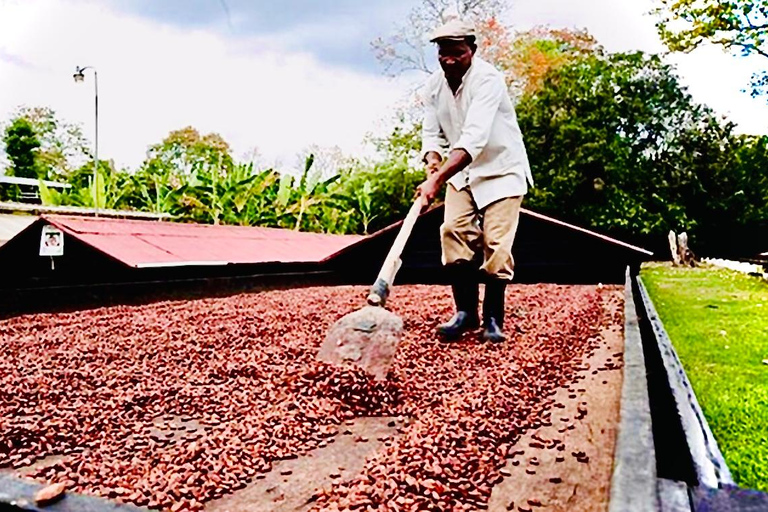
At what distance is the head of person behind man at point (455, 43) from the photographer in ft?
6.61

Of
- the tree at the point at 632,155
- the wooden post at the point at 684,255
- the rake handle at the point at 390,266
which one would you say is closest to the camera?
the rake handle at the point at 390,266

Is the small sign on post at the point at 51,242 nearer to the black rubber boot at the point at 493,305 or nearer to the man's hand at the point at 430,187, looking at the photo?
the man's hand at the point at 430,187

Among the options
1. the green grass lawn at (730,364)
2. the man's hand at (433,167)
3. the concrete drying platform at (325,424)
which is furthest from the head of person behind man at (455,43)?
the green grass lawn at (730,364)

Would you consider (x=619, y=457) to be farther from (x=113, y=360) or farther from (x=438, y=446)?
(x=113, y=360)

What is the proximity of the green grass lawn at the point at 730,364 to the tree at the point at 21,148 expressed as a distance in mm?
19814

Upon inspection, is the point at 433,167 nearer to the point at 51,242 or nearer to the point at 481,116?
the point at 481,116

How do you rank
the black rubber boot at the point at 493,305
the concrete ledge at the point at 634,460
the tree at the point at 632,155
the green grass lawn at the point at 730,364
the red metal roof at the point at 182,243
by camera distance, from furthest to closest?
1. the tree at the point at 632,155
2. the red metal roof at the point at 182,243
3. the black rubber boot at the point at 493,305
4. the green grass lawn at the point at 730,364
5. the concrete ledge at the point at 634,460

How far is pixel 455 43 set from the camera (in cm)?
203

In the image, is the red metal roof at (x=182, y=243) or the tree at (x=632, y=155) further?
the tree at (x=632, y=155)

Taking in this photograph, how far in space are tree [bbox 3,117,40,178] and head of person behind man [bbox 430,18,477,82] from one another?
20617mm

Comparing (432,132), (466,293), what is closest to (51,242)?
(432,132)

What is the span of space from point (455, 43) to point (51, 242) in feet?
7.16

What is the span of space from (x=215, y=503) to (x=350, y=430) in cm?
38

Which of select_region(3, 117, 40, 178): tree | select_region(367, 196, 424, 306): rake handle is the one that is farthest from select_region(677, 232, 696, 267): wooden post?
select_region(3, 117, 40, 178): tree
